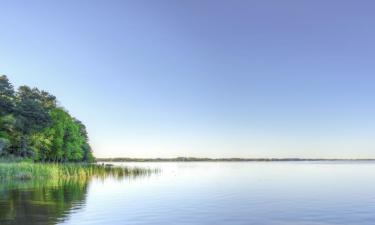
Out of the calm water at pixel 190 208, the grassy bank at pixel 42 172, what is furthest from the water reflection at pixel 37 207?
the grassy bank at pixel 42 172

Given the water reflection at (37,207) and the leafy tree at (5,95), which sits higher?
the leafy tree at (5,95)

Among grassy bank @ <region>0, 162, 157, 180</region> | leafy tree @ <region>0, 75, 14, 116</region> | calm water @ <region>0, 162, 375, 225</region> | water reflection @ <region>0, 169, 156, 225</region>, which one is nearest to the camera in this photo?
water reflection @ <region>0, 169, 156, 225</region>

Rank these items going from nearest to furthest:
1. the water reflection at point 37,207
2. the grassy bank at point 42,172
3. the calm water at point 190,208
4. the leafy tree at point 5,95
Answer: the water reflection at point 37,207 < the calm water at point 190,208 < the grassy bank at point 42,172 < the leafy tree at point 5,95

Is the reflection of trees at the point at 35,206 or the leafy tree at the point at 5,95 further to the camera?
the leafy tree at the point at 5,95

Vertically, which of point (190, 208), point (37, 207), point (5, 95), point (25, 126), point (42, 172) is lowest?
point (190, 208)

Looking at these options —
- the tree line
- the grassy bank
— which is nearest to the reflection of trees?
the grassy bank

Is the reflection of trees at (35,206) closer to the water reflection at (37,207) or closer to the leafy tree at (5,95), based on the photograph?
the water reflection at (37,207)

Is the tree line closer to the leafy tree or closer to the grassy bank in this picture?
the leafy tree

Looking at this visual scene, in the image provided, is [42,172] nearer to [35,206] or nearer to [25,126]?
[25,126]

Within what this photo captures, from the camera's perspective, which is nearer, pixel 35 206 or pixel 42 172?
pixel 35 206

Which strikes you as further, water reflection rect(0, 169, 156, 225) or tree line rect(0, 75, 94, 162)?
tree line rect(0, 75, 94, 162)

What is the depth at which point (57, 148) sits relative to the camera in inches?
3565

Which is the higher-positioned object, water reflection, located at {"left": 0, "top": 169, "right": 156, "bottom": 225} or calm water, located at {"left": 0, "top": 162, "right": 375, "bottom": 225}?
water reflection, located at {"left": 0, "top": 169, "right": 156, "bottom": 225}

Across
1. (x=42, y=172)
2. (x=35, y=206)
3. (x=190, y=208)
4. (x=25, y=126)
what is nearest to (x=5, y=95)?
(x=25, y=126)
